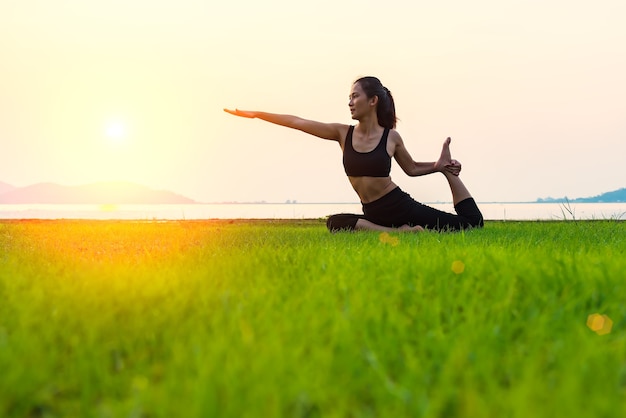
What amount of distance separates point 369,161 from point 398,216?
3.12ft

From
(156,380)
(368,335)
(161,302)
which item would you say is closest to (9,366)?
(156,380)

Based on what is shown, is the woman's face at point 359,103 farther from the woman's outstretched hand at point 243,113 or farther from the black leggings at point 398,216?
the woman's outstretched hand at point 243,113

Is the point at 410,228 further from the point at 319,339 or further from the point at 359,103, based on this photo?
the point at 319,339

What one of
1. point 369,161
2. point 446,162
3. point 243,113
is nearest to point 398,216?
point 369,161

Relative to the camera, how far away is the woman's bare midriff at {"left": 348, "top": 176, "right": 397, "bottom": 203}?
8.52 meters

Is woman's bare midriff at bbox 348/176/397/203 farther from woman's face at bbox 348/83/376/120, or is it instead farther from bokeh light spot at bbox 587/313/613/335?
bokeh light spot at bbox 587/313/613/335

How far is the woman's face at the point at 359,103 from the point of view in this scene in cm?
827

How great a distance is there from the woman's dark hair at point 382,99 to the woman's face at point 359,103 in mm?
57

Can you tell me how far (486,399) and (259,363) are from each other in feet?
2.59

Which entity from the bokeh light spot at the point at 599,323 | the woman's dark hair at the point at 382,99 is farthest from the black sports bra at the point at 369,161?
the bokeh light spot at the point at 599,323

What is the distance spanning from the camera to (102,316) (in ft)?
9.16

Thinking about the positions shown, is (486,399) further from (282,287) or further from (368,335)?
(282,287)

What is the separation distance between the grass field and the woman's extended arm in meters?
4.18

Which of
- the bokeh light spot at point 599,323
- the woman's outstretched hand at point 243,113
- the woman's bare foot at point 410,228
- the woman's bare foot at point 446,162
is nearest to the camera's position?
the bokeh light spot at point 599,323
